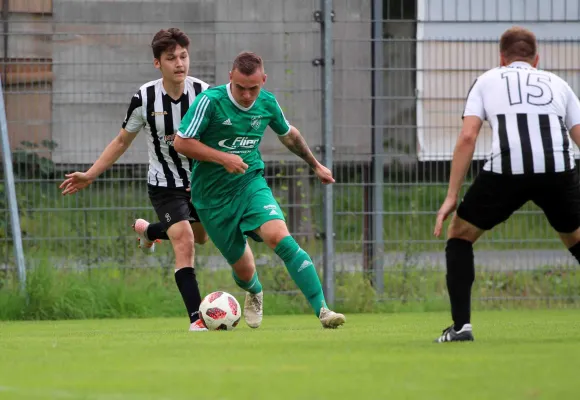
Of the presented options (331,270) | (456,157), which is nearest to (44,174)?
(331,270)

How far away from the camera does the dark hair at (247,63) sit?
8398 mm

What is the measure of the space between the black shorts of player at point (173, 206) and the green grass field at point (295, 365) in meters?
1.06

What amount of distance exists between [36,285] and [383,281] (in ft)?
11.0

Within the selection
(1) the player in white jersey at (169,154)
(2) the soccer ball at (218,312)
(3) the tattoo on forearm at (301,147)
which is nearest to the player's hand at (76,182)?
(1) the player in white jersey at (169,154)

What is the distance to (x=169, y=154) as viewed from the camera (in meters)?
9.52

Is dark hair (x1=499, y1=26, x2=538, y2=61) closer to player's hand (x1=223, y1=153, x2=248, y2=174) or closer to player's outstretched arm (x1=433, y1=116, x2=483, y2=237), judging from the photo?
player's outstretched arm (x1=433, y1=116, x2=483, y2=237)

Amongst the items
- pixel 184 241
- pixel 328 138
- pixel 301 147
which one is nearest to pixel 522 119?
pixel 301 147

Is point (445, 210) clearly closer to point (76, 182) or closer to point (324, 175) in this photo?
point (324, 175)

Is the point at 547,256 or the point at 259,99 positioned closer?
the point at 259,99

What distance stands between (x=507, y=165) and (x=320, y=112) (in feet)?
19.4

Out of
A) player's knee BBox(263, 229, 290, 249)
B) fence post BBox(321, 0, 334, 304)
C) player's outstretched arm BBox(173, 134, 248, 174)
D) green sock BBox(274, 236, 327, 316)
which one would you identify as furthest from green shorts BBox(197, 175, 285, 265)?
fence post BBox(321, 0, 334, 304)

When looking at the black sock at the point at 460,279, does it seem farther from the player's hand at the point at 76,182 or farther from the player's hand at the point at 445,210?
the player's hand at the point at 76,182

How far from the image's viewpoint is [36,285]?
39.7ft

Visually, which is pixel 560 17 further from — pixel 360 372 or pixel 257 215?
pixel 360 372
